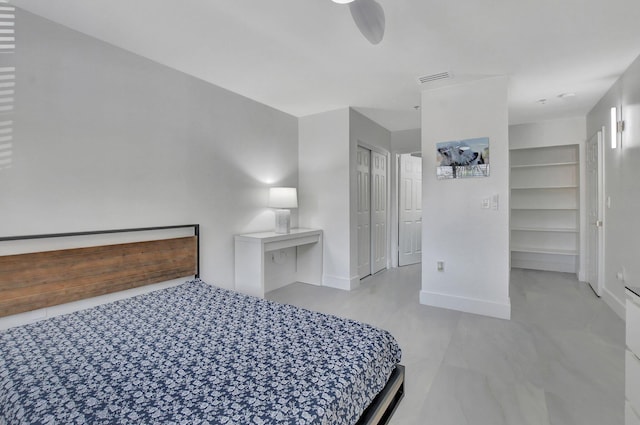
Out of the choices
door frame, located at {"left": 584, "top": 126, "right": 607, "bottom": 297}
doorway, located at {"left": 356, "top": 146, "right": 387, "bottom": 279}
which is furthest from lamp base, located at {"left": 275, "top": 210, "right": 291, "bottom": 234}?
door frame, located at {"left": 584, "top": 126, "right": 607, "bottom": 297}

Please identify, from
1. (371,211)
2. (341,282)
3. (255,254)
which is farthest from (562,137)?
(255,254)

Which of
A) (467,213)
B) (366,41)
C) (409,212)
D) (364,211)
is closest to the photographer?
(366,41)

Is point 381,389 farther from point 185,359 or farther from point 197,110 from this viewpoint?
point 197,110

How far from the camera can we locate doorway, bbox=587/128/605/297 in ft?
11.4

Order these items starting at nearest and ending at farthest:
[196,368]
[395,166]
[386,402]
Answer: [196,368], [386,402], [395,166]

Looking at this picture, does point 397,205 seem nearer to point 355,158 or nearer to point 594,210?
point 355,158

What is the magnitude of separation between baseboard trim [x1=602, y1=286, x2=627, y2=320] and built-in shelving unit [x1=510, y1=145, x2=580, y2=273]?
1227 millimetres

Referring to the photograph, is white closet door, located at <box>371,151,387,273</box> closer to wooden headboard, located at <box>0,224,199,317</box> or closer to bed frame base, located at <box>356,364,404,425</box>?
wooden headboard, located at <box>0,224,199,317</box>

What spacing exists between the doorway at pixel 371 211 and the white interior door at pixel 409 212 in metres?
0.38

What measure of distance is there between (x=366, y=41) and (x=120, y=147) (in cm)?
207

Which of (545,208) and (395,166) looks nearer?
(545,208)

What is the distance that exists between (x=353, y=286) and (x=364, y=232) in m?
0.85

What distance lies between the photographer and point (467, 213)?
9.94 ft

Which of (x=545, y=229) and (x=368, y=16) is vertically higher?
(x=368, y=16)
